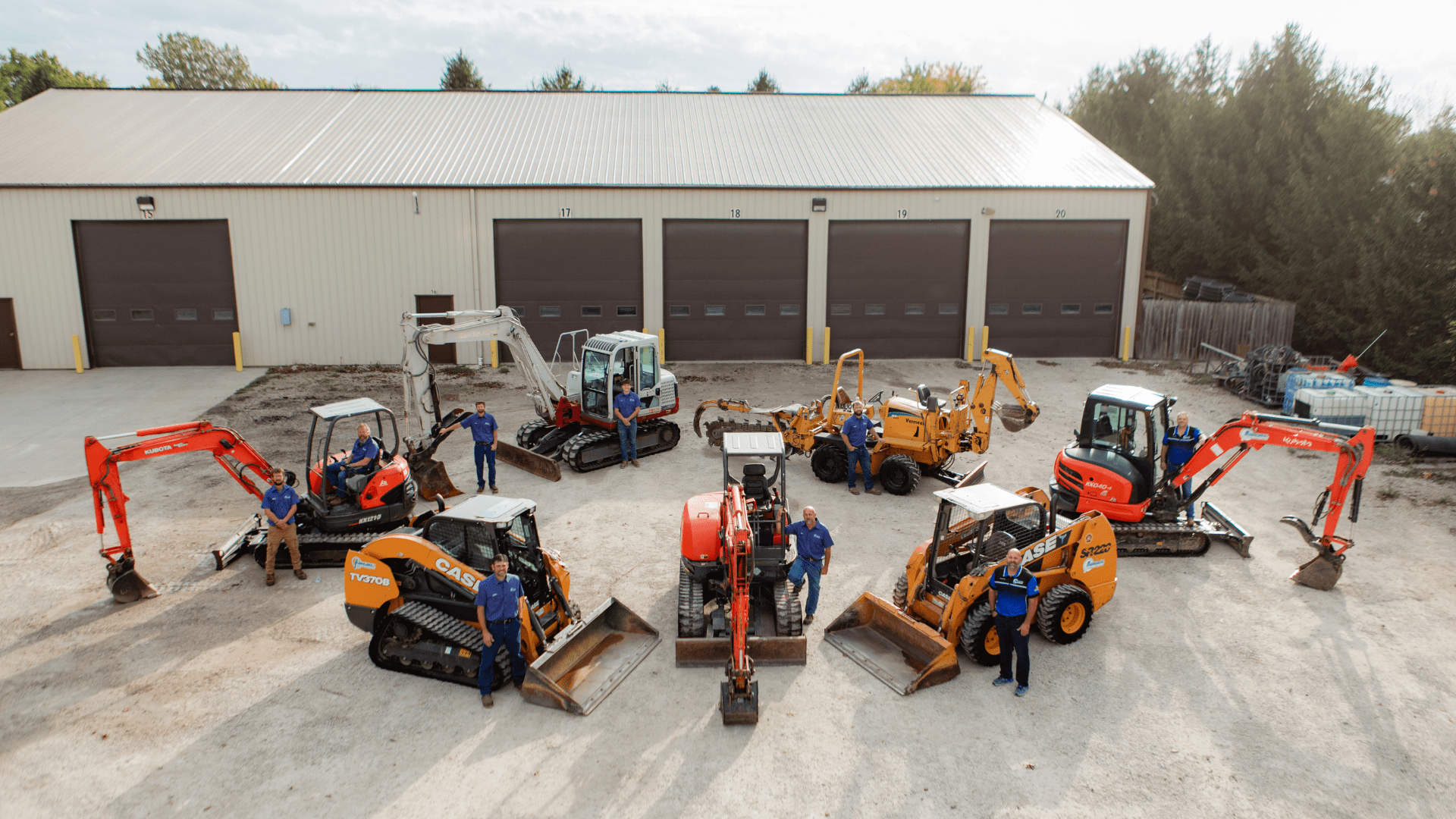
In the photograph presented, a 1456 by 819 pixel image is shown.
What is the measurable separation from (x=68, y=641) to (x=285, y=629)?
2228 mm

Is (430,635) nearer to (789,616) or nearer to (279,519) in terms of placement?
(279,519)

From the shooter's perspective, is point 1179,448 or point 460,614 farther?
point 1179,448

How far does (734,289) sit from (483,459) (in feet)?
42.7

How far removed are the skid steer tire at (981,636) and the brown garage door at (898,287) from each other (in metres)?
17.7

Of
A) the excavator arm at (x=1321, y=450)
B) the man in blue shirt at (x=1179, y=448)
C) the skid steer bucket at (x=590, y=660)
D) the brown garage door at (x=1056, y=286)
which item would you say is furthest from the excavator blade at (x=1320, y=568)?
the brown garage door at (x=1056, y=286)

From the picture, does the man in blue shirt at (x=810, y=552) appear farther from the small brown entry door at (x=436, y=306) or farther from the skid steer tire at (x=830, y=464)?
the small brown entry door at (x=436, y=306)

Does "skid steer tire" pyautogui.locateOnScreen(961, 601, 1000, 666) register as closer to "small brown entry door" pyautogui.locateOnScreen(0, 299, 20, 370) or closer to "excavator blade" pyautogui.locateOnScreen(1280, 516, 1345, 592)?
"excavator blade" pyautogui.locateOnScreen(1280, 516, 1345, 592)

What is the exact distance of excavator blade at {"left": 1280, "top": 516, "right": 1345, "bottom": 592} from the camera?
10625 millimetres

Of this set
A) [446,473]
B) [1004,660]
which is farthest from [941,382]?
[1004,660]

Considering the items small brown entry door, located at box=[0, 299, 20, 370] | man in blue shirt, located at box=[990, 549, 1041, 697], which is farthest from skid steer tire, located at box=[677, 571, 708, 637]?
small brown entry door, located at box=[0, 299, 20, 370]

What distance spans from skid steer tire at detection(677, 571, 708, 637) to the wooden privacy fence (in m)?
22.3

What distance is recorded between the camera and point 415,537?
8.70 m

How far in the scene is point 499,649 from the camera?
27.0ft

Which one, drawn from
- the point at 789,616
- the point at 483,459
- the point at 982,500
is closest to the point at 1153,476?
the point at 982,500
